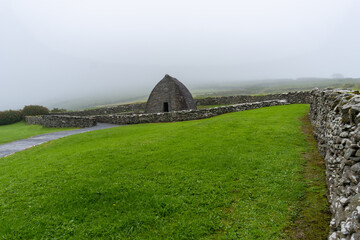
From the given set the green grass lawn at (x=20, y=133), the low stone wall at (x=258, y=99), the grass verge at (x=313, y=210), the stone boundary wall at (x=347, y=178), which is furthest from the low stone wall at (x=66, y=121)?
the stone boundary wall at (x=347, y=178)

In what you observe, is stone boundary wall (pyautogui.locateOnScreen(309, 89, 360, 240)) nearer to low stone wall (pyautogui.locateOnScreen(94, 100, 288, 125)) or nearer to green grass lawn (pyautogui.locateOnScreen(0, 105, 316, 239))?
green grass lawn (pyautogui.locateOnScreen(0, 105, 316, 239))

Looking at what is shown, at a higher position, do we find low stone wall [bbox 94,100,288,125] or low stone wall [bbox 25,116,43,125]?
low stone wall [bbox 25,116,43,125]

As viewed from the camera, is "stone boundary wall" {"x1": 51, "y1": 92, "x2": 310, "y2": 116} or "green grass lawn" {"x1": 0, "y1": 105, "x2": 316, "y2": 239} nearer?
"green grass lawn" {"x1": 0, "y1": 105, "x2": 316, "y2": 239}

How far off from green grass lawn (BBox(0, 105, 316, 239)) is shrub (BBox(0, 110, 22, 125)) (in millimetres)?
37093

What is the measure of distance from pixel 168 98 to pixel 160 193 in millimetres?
23118

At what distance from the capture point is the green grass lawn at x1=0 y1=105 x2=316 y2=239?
16.9ft

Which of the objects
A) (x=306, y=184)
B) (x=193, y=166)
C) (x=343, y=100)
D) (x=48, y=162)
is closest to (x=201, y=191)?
(x=193, y=166)

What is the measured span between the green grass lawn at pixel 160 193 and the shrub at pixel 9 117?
1460 inches

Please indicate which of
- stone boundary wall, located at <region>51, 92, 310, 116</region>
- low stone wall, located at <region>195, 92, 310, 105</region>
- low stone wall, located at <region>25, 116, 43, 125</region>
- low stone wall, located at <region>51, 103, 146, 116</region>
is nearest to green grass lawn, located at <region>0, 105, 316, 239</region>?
low stone wall, located at <region>195, 92, 310, 105</region>

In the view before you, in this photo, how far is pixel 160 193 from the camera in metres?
6.49

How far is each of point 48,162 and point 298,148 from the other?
1225 centimetres

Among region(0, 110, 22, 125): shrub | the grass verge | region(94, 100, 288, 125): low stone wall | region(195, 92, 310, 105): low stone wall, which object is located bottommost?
the grass verge

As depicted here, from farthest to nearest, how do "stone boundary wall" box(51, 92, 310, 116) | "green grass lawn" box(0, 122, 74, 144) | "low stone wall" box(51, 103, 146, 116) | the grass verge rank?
1. "low stone wall" box(51, 103, 146, 116)
2. "stone boundary wall" box(51, 92, 310, 116)
3. "green grass lawn" box(0, 122, 74, 144)
4. the grass verge

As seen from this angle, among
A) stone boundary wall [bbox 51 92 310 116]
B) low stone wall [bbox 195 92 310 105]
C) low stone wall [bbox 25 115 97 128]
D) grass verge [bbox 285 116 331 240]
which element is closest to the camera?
grass verge [bbox 285 116 331 240]
